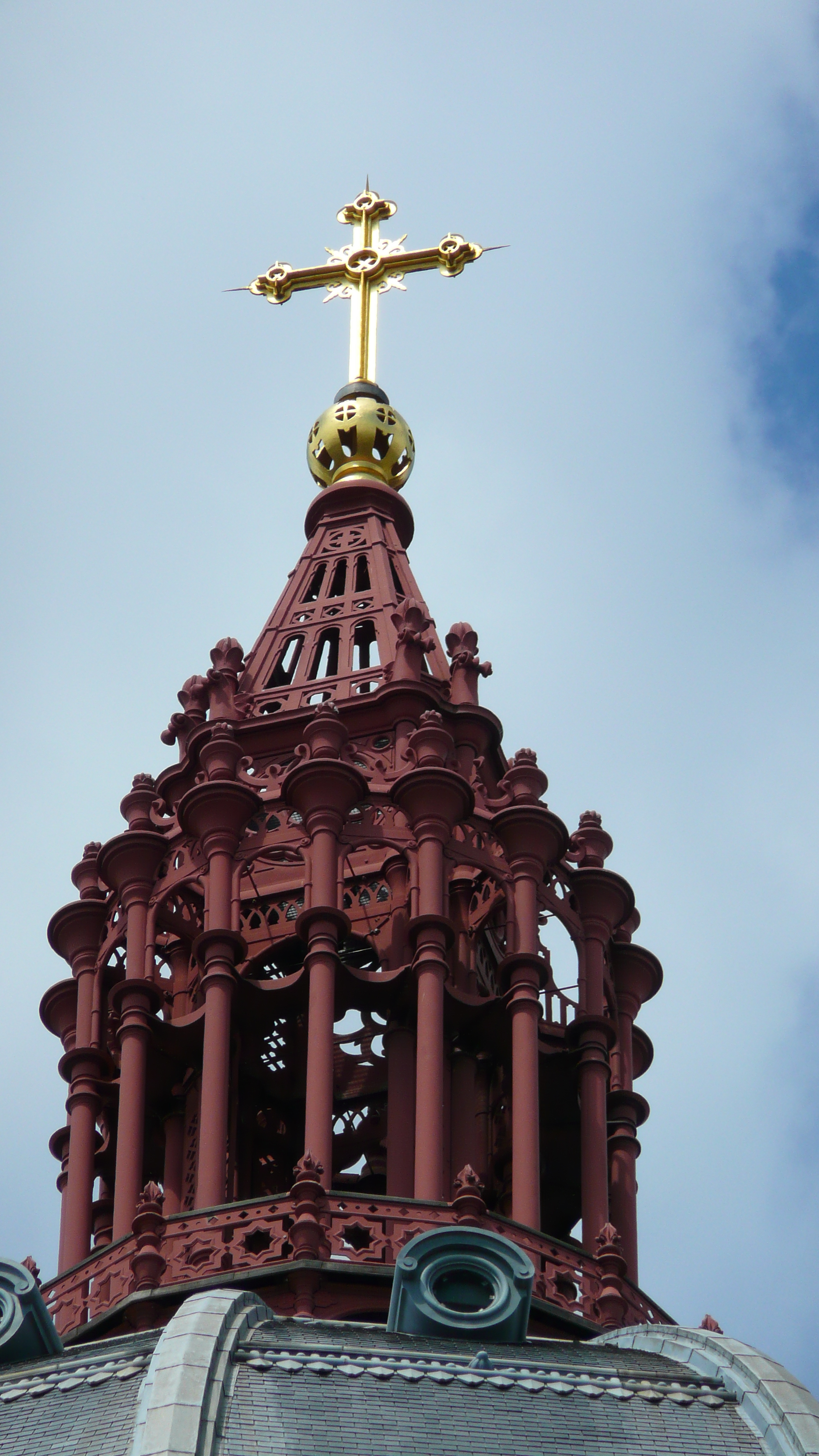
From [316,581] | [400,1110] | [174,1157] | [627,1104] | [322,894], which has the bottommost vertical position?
[400,1110]

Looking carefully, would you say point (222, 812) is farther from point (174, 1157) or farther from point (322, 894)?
point (174, 1157)

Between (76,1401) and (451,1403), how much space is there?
3.78 meters

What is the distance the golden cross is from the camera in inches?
2596

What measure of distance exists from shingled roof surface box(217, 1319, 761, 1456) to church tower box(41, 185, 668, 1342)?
718cm

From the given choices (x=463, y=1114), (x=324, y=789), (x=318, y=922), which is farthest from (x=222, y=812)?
(x=463, y=1114)

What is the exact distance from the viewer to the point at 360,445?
6494 centimetres

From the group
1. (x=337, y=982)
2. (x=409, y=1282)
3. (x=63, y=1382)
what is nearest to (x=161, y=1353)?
(x=63, y=1382)

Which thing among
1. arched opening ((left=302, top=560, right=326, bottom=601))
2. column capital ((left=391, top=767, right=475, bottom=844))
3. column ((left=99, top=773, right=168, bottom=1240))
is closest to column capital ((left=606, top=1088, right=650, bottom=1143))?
column capital ((left=391, top=767, right=475, bottom=844))

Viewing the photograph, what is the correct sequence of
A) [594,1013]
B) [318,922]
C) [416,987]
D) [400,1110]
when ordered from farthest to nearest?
1. [594,1013]
2. [416,987]
3. [318,922]
4. [400,1110]

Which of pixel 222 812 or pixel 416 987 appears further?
pixel 222 812

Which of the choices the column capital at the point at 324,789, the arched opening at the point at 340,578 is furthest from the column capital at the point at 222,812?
the arched opening at the point at 340,578

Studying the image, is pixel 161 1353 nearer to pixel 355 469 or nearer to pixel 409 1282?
pixel 409 1282

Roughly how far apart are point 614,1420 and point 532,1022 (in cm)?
1315

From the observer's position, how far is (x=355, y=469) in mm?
64812
